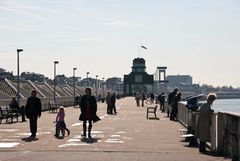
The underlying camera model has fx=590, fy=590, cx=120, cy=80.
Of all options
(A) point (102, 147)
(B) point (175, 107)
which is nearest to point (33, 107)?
(A) point (102, 147)

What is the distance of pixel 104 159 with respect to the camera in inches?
566

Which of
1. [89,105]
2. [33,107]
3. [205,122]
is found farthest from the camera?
[33,107]

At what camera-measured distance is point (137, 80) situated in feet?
587

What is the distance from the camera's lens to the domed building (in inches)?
6944

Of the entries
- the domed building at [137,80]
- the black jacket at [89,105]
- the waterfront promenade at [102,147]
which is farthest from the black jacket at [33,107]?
the domed building at [137,80]

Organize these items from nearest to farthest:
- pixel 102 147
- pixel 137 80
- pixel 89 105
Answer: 1. pixel 102 147
2. pixel 89 105
3. pixel 137 80

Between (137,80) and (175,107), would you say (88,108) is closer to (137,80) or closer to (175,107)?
(175,107)

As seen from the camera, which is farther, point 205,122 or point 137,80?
point 137,80

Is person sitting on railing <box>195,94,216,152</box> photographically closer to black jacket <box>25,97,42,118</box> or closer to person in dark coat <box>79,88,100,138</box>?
person in dark coat <box>79,88,100,138</box>

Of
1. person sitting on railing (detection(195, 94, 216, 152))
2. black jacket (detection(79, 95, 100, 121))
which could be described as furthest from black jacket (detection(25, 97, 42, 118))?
person sitting on railing (detection(195, 94, 216, 152))

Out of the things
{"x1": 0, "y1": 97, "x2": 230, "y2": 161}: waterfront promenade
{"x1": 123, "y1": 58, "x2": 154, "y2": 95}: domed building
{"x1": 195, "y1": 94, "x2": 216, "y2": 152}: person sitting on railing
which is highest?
{"x1": 123, "y1": 58, "x2": 154, "y2": 95}: domed building

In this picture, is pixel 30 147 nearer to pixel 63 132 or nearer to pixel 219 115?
pixel 63 132

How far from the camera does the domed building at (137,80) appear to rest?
176375 millimetres

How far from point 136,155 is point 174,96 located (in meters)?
18.9
